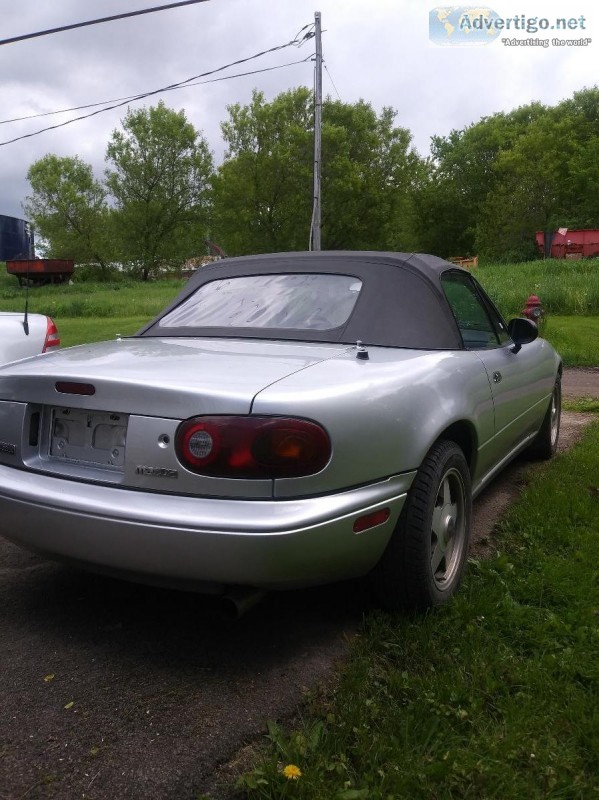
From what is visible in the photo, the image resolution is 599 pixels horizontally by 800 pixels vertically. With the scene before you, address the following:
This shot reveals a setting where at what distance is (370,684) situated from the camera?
222cm

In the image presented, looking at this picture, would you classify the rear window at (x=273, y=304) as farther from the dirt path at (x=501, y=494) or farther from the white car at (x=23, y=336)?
the white car at (x=23, y=336)

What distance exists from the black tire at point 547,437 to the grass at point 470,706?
185 cm

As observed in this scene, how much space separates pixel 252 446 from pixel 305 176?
44519mm

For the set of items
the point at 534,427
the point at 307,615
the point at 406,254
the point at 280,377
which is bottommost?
the point at 307,615

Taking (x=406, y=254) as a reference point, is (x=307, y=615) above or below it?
below

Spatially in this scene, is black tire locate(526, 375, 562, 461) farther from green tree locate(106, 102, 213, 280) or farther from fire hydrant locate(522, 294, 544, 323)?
green tree locate(106, 102, 213, 280)

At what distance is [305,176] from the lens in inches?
1751

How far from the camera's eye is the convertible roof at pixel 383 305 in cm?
298

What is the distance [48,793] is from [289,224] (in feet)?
147

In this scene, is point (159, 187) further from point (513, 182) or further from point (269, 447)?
point (269, 447)

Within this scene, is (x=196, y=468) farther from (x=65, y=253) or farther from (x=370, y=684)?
(x=65, y=253)

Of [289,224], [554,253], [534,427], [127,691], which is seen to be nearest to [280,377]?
[127,691]

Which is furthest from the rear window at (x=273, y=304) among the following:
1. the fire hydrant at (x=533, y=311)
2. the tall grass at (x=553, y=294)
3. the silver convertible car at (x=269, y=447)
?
the tall grass at (x=553, y=294)

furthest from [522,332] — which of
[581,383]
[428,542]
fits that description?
[581,383]
